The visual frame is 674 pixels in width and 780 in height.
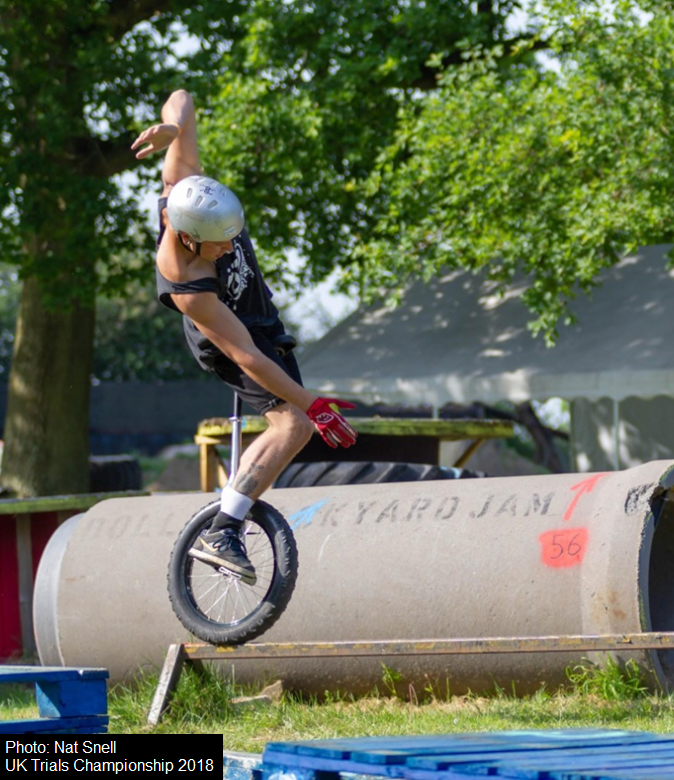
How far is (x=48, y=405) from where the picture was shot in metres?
17.3

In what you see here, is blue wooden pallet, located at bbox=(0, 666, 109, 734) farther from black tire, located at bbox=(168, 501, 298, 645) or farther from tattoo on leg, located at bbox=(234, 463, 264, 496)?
tattoo on leg, located at bbox=(234, 463, 264, 496)

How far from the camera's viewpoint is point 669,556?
24.1ft

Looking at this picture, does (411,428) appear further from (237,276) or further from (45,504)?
(237,276)

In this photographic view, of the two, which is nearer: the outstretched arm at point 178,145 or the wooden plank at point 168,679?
the outstretched arm at point 178,145

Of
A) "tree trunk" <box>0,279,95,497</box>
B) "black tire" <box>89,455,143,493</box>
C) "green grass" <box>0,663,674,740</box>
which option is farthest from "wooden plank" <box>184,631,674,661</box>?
"black tire" <box>89,455,143,493</box>

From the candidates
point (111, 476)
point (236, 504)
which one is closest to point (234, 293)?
point (236, 504)

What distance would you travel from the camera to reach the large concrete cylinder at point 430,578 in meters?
6.34

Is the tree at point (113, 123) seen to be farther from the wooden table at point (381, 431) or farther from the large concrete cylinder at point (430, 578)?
the large concrete cylinder at point (430, 578)

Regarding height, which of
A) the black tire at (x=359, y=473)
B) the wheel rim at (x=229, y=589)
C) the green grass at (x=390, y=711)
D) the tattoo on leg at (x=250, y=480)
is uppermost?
the tattoo on leg at (x=250, y=480)

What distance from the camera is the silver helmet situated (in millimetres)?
5328

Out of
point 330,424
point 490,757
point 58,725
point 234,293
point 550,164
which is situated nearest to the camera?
point 490,757

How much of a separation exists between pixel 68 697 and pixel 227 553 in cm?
93

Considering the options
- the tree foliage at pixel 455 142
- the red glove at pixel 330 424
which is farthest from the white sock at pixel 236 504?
the tree foliage at pixel 455 142

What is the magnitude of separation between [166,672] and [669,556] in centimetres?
306
